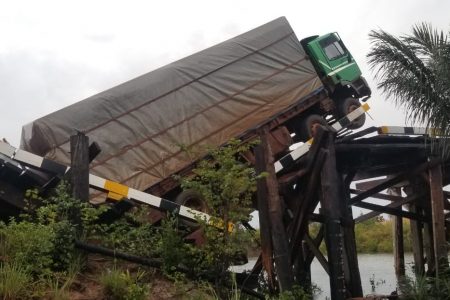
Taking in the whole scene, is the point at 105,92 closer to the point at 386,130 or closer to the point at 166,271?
the point at 166,271

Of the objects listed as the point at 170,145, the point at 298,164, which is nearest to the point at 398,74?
the point at 298,164

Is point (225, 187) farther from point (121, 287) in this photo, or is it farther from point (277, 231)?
point (277, 231)

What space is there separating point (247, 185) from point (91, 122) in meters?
3.07

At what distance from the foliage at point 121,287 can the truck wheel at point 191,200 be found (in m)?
2.58

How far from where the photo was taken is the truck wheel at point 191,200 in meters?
7.86

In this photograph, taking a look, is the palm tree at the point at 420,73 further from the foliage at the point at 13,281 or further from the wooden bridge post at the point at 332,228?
the foliage at the point at 13,281

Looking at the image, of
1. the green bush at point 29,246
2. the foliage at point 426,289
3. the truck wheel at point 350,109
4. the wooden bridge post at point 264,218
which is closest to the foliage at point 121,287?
the green bush at point 29,246

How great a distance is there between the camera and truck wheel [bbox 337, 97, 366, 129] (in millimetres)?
10017

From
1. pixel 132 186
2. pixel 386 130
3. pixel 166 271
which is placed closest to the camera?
pixel 166 271

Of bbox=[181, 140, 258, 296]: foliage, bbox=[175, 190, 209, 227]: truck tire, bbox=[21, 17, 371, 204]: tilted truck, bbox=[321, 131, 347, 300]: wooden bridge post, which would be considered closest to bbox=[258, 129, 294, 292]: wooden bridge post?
bbox=[321, 131, 347, 300]: wooden bridge post

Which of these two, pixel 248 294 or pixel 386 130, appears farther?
pixel 386 130

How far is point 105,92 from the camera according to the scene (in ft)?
25.9

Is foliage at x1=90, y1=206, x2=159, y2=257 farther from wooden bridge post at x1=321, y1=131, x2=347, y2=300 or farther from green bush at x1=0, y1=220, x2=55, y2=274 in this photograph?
wooden bridge post at x1=321, y1=131, x2=347, y2=300

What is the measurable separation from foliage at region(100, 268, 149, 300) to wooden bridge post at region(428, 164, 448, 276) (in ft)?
A: 16.8
